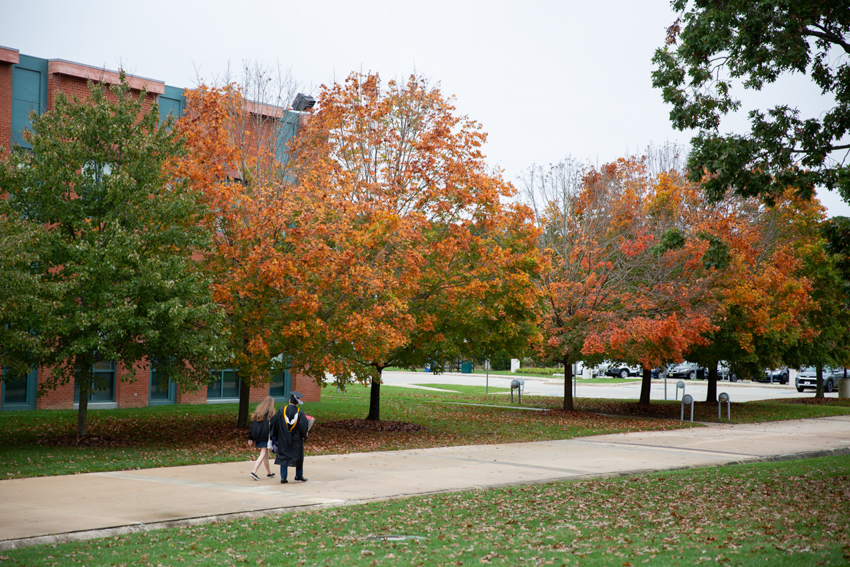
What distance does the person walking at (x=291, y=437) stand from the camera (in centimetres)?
1236

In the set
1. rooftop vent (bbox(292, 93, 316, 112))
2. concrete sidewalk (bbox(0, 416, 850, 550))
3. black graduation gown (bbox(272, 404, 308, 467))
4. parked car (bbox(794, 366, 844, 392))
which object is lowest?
parked car (bbox(794, 366, 844, 392))

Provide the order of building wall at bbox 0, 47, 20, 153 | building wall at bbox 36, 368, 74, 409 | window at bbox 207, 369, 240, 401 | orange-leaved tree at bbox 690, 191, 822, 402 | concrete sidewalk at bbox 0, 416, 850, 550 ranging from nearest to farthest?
concrete sidewalk at bbox 0, 416, 850, 550 < building wall at bbox 0, 47, 20, 153 < building wall at bbox 36, 368, 74, 409 < orange-leaved tree at bbox 690, 191, 822, 402 < window at bbox 207, 369, 240, 401

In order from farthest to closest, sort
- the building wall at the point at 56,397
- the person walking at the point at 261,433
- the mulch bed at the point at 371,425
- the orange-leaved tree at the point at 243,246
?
the building wall at the point at 56,397 < the mulch bed at the point at 371,425 < the orange-leaved tree at the point at 243,246 < the person walking at the point at 261,433

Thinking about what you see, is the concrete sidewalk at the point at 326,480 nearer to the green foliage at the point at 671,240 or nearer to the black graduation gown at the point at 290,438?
the black graduation gown at the point at 290,438

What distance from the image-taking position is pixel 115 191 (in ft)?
51.2

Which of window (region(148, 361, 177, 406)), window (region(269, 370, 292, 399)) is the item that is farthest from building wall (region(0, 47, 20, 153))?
window (region(269, 370, 292, 399))

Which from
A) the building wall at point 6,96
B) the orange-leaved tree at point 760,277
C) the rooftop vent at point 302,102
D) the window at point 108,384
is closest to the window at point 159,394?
the window at point 108,384

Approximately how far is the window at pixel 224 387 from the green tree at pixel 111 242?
447 inches

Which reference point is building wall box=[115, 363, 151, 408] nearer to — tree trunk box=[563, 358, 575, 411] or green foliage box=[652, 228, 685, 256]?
tree trunk box=[563, 358, 575, 411]

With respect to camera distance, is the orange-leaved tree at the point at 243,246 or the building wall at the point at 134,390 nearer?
the orange-leaved tree at the point at 243,246

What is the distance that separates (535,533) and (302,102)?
15205mm

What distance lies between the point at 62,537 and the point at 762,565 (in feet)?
23.4

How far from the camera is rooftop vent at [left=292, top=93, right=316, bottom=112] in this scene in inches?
810

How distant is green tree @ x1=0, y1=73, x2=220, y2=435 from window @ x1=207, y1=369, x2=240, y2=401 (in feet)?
37.3
